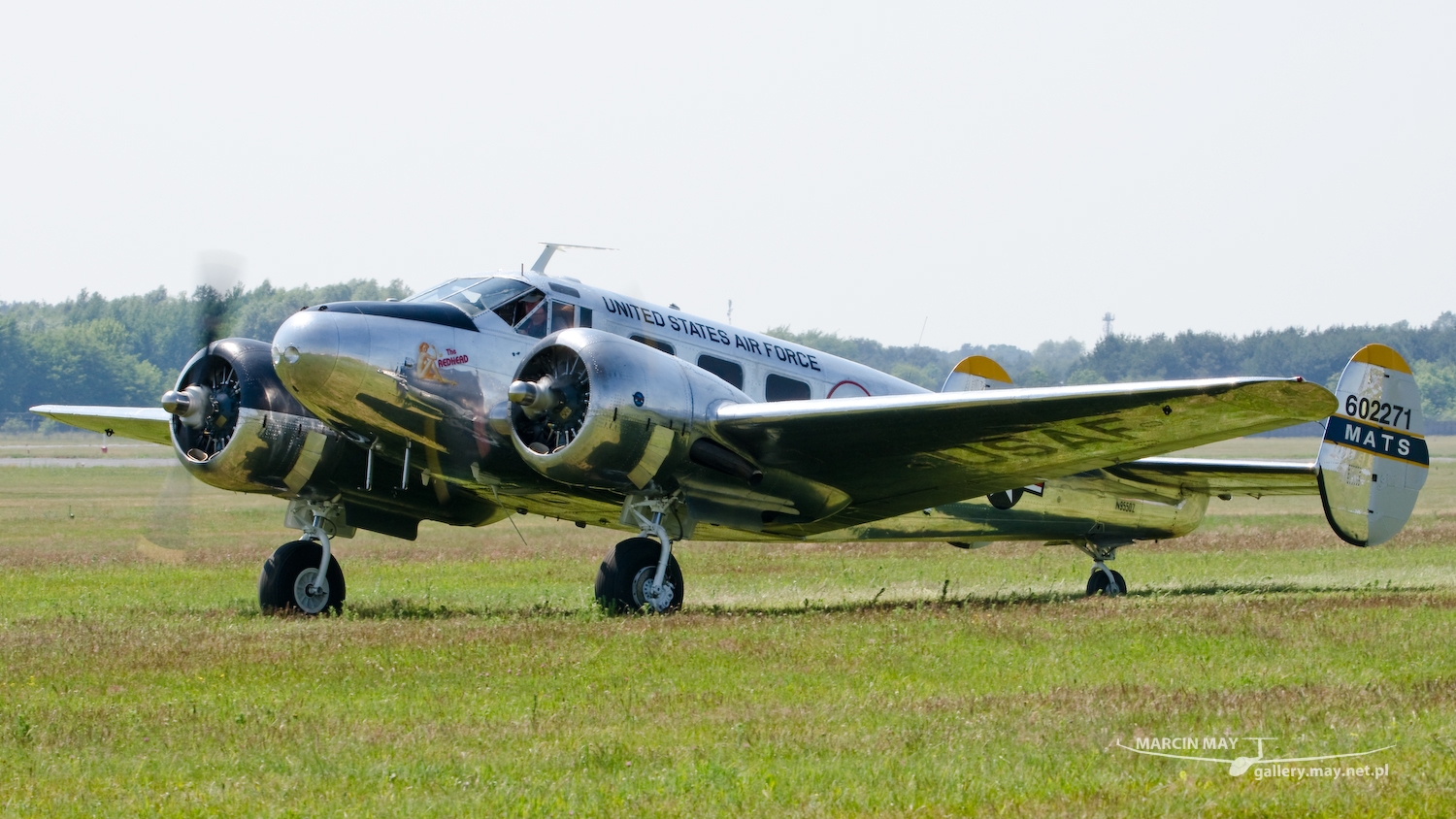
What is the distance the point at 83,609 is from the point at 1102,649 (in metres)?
10.1

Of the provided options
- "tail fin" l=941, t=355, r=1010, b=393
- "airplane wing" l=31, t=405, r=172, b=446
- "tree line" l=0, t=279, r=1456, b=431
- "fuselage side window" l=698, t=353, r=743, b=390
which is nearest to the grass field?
"airplane wing" l=31, t=405, r=172, b=446

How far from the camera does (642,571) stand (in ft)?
43.1

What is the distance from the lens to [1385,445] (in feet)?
52.9

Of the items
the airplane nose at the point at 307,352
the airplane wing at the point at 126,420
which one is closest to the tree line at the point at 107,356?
the airplane wing at the point at 126,420

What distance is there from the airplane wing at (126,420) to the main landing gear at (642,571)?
6.59 m

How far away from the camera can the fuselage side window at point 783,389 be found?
15.3 m

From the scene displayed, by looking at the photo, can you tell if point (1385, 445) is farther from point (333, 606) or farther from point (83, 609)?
point (83, 609)

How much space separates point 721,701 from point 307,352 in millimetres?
5428

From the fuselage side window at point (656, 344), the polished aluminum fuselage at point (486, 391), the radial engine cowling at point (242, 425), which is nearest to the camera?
the polished aluminum fuselage at point (486, 391)

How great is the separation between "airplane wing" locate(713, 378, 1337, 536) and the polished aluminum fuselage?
1.23m

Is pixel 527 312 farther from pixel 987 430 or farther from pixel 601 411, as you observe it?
pixel 987 430

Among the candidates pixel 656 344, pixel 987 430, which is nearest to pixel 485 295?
pixel 656 344

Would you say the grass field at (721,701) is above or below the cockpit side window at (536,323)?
below

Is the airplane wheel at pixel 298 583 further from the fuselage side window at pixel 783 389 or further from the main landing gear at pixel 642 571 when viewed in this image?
the fuselage side window at pixel 783 389
